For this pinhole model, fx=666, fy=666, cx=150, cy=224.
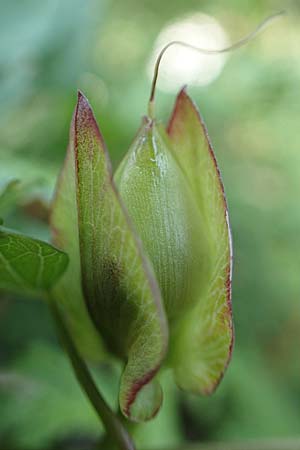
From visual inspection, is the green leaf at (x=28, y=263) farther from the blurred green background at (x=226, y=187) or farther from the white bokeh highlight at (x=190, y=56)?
the white bokeh highlight at (x=190, y=56)

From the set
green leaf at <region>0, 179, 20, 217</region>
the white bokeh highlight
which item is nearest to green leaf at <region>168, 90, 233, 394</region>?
green leaf at <region>0, 179, 20, 217</region>

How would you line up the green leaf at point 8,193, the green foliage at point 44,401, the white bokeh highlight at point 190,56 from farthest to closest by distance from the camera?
the white bokeh highlight at point 190,56
the green foliage at point 44,401
the green leaf at point 8,193

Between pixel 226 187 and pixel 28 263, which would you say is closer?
pixel 28 263

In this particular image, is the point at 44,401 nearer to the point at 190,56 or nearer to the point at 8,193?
the point at 8,193

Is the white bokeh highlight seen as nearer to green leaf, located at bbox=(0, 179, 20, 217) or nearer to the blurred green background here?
the blurred green background

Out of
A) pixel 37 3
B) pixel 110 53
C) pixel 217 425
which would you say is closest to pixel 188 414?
pixel 217 425

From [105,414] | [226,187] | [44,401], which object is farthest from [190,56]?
[105,414]

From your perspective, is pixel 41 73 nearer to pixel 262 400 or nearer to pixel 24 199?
pixel 24 199

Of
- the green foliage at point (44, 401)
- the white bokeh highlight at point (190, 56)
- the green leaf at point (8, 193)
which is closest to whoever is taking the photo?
the green leaf at point (8, 193)

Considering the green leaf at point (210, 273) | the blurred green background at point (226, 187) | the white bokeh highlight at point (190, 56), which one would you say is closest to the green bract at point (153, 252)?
the green leaf at point (210, 273)
